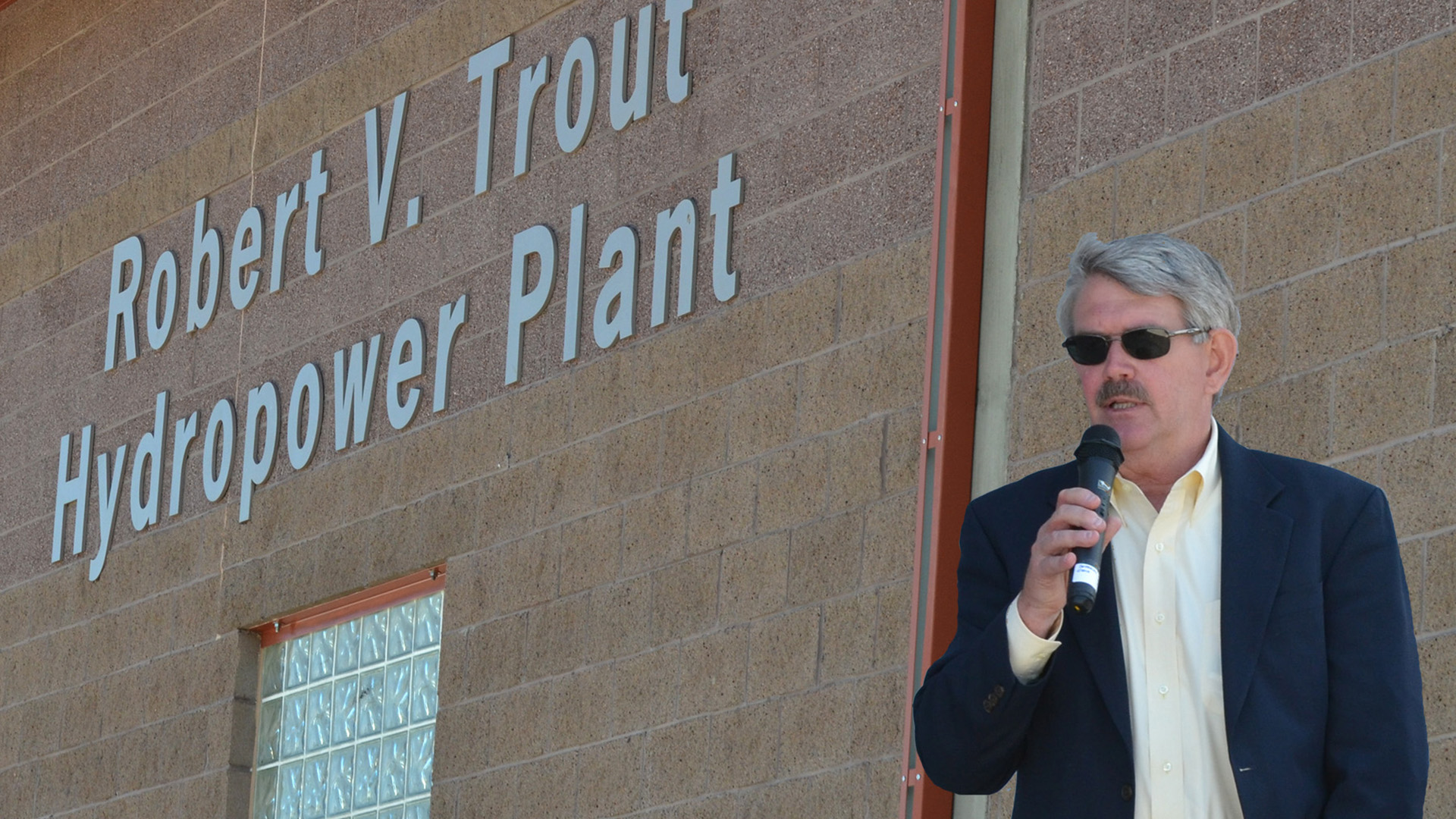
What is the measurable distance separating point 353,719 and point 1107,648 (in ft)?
16.8

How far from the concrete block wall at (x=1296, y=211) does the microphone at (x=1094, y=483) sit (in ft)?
5.64

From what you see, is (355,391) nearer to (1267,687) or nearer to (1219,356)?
(1219,356)

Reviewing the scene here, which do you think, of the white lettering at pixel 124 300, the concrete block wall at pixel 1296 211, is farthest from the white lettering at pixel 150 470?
the concrete block wall at pixel 1296 211

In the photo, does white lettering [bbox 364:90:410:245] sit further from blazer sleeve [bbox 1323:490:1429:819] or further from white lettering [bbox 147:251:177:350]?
blazer sleeve [bbox 1323:490:1429:819]

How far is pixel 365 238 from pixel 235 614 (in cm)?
136

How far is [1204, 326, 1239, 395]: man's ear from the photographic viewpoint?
3197 mm

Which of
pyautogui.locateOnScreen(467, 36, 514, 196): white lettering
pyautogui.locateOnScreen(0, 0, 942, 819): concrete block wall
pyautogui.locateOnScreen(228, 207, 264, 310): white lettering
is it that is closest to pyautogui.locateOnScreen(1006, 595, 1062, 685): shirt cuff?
pyautogui.locateOnScreen(0, 0, 942, 819): concrete block wall

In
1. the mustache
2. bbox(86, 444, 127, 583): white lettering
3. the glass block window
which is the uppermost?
bbox(86, 444, 127, 583): white lettering

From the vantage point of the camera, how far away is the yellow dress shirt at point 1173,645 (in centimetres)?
294

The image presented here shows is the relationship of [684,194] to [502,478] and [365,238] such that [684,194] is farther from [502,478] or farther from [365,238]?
[365,238]

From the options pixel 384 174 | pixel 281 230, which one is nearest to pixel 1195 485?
pixel 384 174

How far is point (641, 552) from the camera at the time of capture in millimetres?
6656

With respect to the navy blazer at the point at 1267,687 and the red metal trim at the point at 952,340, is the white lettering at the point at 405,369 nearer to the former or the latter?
the red metal trim at the point at 952,340

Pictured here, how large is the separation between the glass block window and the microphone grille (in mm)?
4568
